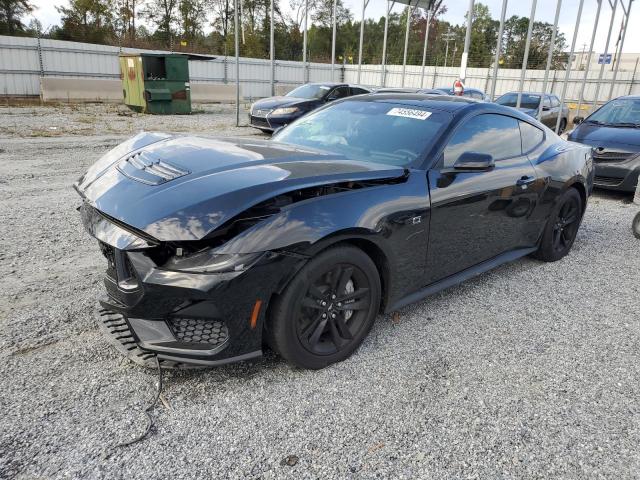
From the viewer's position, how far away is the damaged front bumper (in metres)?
2.22

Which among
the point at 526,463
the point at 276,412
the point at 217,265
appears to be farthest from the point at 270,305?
the point at 526,463

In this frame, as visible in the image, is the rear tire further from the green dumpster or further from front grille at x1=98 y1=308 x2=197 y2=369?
the green dumpster

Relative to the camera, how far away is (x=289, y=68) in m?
29.5

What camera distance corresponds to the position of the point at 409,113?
141 inches

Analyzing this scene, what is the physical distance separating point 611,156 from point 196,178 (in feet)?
23.8

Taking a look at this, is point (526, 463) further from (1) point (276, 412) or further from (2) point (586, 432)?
(1) point (276, 412)

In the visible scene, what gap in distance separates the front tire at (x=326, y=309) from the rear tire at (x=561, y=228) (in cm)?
247

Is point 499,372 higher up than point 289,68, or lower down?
Result: lower down

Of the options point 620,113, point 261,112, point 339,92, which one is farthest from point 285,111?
point 620,113

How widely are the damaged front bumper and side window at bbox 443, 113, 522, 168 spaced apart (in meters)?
1.62

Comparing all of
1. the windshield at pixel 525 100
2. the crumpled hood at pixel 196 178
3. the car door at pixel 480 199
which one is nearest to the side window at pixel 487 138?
the car door at pixel 480 199

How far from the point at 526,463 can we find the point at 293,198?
1.66m

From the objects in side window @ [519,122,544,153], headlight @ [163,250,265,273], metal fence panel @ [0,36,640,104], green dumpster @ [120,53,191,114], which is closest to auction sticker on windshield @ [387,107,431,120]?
side window @ [519,122,544,153]

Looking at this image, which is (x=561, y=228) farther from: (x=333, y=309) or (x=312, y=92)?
(x=312, y=92)
